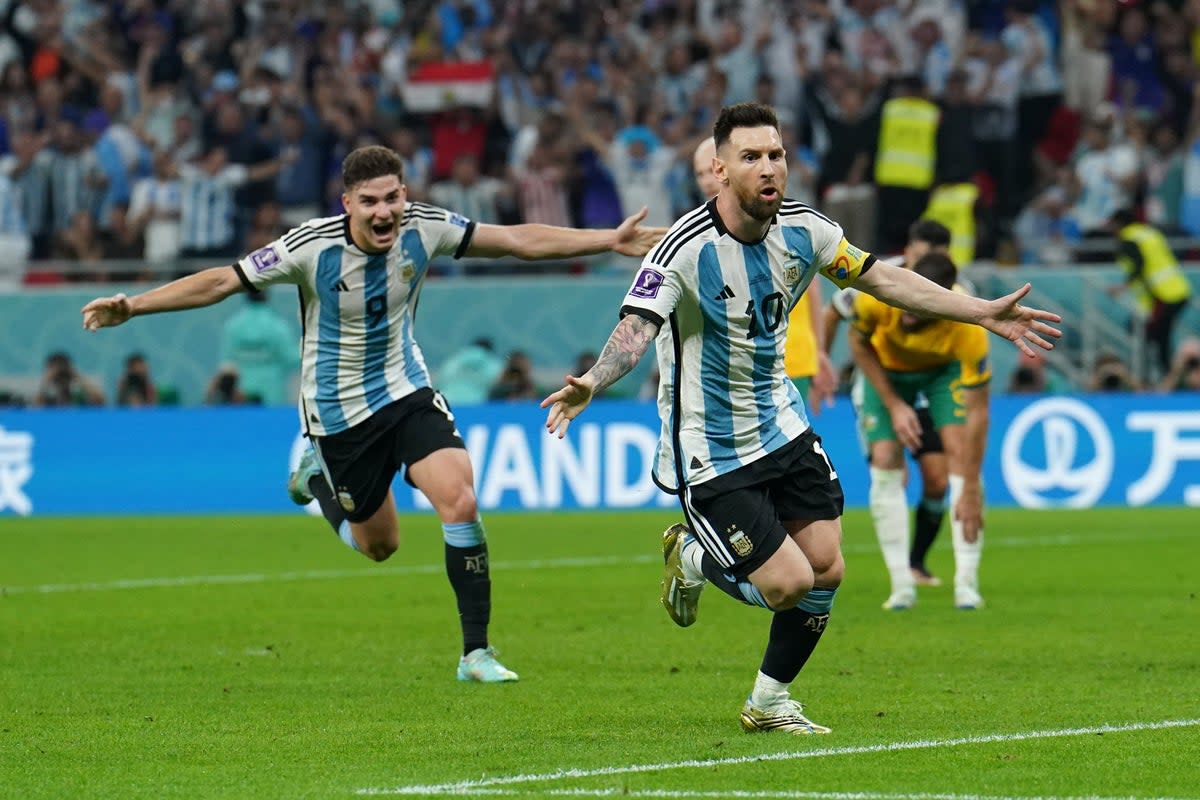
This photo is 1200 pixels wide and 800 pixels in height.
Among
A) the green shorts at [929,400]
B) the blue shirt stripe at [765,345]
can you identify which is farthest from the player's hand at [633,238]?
the green shorts at [929,400]

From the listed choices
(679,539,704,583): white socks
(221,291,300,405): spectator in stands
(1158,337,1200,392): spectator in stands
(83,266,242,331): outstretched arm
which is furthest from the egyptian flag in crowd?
(679,539,704,583): white socks

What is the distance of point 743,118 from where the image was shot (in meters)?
7.39

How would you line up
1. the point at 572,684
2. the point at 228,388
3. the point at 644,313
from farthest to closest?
the point at 228,388
the point at 572,684
the point at 644,313

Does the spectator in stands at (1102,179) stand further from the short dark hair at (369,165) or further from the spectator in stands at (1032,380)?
the short dark hair at (369,165)

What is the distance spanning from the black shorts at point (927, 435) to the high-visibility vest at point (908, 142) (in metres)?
8.40

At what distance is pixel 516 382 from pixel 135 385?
408cm

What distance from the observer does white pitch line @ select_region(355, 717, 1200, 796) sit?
6328 millimetres

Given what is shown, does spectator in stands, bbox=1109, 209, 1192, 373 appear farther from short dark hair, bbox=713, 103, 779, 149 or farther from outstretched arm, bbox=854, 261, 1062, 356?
short dark hair, bbox=713, 103, 779, 149

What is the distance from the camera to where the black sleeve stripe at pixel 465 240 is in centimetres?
969

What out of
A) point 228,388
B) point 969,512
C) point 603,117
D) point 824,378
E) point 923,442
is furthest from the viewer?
point 603,117

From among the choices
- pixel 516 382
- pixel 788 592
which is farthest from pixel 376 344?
pixel 516 382

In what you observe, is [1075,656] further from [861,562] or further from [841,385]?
[841,385]

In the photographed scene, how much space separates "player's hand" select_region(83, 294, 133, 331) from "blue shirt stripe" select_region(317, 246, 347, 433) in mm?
1025

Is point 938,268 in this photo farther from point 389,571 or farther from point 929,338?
point 389,571
